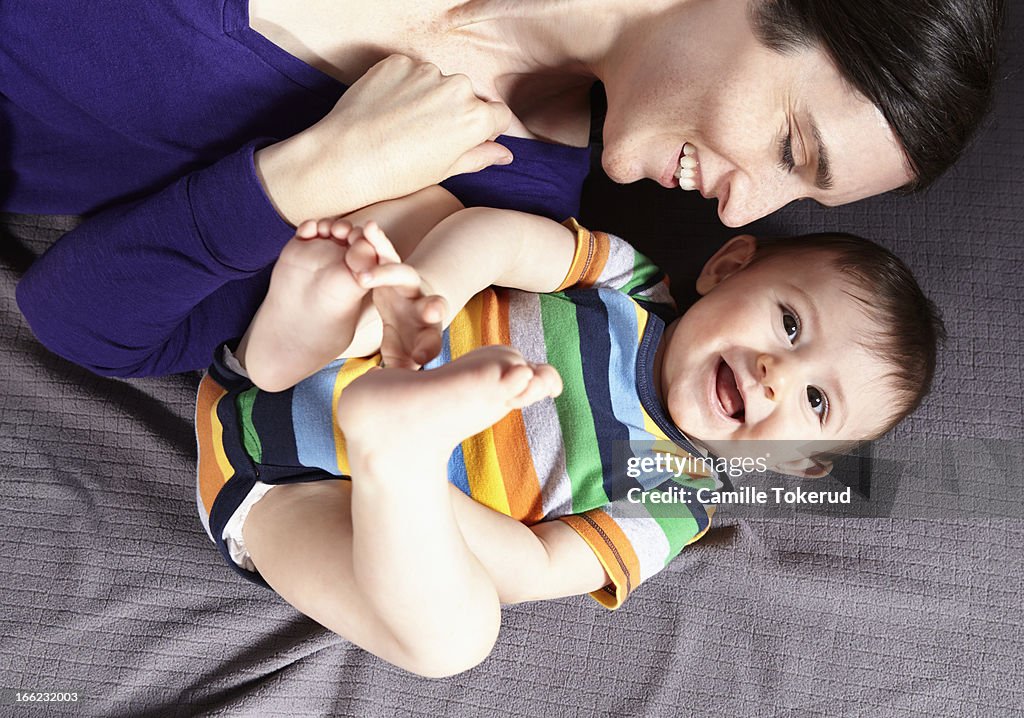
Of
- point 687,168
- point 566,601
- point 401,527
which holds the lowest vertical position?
point 566,601

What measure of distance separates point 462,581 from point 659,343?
0.56 meters

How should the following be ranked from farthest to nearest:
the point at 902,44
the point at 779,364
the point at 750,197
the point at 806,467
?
1. the point at 806,467
2. the point at 779,364
3. the point at 750,197
4. the point at 902,44

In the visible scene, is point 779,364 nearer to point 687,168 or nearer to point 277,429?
point 687,168

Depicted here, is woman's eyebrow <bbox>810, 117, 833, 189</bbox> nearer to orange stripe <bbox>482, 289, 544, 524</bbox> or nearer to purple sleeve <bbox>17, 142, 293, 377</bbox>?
orange stripe <bbox>482, 289, 544, 524</bbox>

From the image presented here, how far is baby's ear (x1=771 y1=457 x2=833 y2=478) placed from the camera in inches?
51.7

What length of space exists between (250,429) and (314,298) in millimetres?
354

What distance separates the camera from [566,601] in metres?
1.36

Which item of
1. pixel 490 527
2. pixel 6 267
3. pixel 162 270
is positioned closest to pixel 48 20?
pixel 162 270

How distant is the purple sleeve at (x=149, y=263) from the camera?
0.99 m

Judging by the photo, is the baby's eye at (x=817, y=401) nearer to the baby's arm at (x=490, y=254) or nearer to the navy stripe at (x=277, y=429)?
the baby's arm at (x=490, y=254)

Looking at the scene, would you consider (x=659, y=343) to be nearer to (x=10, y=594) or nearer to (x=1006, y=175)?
(x=1006, y=175)

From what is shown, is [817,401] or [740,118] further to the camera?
[817,401]

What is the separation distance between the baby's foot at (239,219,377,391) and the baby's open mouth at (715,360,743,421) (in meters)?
0.56

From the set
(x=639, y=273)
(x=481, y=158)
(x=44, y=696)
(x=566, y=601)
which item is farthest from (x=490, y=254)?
(x=44, y=696)
